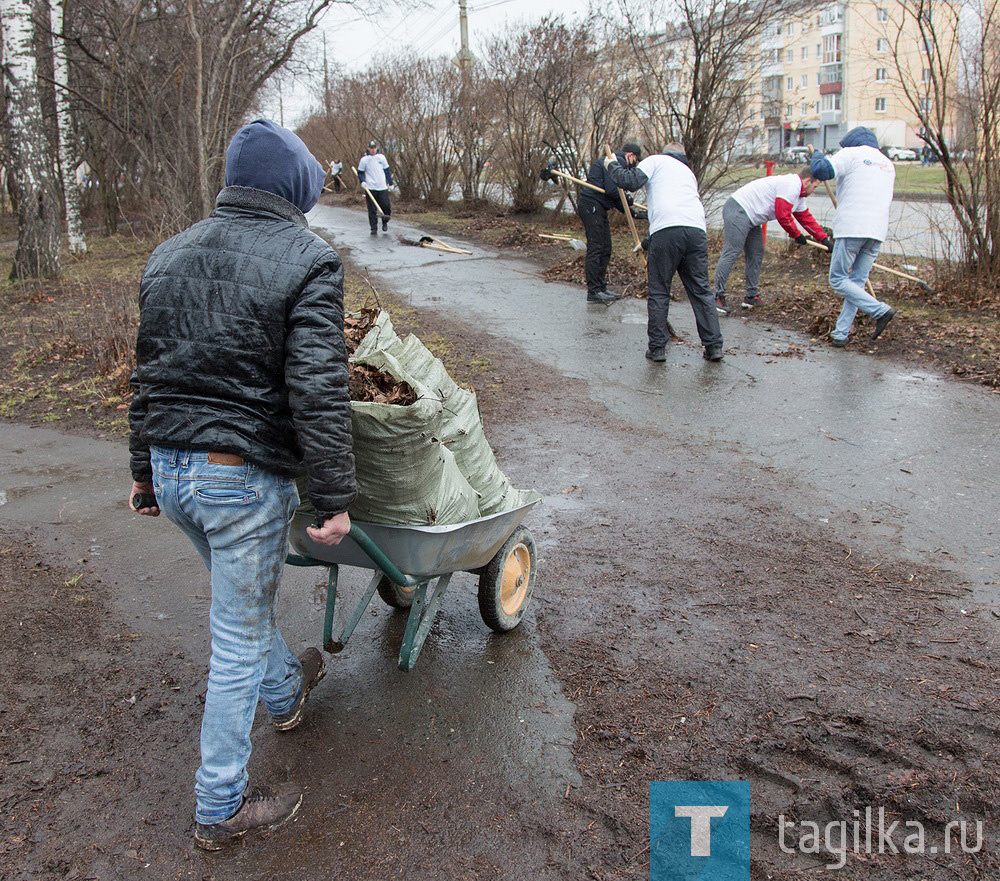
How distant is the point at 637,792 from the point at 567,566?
5.03 ft

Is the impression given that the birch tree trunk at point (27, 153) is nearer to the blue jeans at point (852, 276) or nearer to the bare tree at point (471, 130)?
the bare tree at point (471, 130)

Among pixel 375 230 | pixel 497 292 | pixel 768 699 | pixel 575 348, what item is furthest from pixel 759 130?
pixel 768 699

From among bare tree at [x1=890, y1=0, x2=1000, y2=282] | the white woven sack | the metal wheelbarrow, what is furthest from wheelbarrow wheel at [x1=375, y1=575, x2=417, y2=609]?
bare tree at [x1=890, y1=0, x2=1000, y2=282]

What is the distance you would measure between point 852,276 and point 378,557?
695 centimetres

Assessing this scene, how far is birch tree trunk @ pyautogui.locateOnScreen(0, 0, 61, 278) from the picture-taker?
11.3 metres

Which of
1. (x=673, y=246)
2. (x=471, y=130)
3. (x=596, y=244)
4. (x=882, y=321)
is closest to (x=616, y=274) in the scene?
(x=596, y=244)

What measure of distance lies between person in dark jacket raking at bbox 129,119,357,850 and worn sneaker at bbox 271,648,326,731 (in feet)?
1.49

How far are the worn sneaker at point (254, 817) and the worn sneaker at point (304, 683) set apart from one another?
1.09ft

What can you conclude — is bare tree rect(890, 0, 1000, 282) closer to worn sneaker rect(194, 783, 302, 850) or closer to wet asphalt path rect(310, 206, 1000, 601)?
wet asphalt path rect(310, 206, 1000, 601)

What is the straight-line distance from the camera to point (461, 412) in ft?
10.7

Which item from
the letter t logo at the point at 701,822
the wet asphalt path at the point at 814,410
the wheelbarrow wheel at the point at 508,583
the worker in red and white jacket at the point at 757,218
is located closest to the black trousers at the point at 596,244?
the wet asphalt path at the point at 814,410

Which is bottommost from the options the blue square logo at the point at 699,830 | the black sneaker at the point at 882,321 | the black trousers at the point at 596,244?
the blue square logo at the point at 699,830

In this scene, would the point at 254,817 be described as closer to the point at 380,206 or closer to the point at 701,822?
the point at 701,822

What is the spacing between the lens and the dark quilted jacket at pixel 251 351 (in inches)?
85.4
